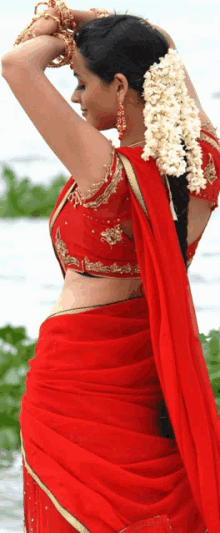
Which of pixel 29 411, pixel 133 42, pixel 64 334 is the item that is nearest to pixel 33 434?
pixel 29 411

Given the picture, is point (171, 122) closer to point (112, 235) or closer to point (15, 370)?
point (112, 235)

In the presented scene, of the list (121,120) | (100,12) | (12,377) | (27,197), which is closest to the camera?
(121,120)

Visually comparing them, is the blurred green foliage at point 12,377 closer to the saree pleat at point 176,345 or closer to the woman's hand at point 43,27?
the saree pleat at point 176,345

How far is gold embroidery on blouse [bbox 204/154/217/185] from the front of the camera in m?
1.56

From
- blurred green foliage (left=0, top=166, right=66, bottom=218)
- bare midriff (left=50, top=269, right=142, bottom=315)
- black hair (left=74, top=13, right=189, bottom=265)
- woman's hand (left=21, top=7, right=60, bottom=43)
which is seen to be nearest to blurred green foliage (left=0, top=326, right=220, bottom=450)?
bare midriff (left=50, top=269, right=142, bottom=315)

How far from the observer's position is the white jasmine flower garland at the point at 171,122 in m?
1.45

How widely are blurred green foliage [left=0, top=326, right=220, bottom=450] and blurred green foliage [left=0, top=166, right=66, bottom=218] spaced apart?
102 inches

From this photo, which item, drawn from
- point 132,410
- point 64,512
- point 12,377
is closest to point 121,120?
point 132,410

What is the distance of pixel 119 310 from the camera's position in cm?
156

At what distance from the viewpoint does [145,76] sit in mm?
1488

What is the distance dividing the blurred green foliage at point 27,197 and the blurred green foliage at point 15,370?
2.58m

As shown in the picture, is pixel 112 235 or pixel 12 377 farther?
pixel 12 377

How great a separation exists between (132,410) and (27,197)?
5086 mm

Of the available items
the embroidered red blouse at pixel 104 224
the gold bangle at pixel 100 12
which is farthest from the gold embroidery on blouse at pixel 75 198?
the gold bangle at pixel 100 12
